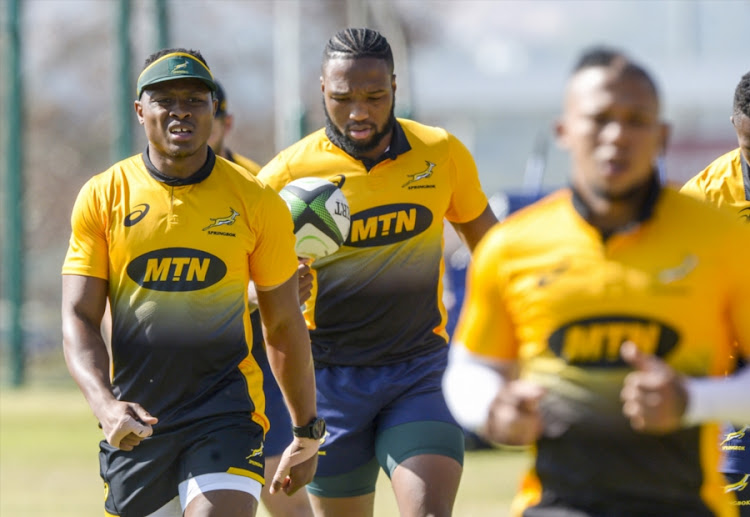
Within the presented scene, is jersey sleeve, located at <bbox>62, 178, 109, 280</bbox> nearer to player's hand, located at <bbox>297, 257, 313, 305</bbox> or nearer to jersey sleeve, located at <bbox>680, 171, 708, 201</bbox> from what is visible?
player's hand, located at <bbox>297, 257, 313, 305</bbox>

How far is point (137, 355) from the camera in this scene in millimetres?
5438

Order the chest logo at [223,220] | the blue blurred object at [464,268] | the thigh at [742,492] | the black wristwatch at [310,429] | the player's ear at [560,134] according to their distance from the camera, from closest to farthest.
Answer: the player's ear at [560,134], the chest logo at [223,220], the black wristwatch at [310,429], the thigh at [742,492], the blue blurred object at [464,268]

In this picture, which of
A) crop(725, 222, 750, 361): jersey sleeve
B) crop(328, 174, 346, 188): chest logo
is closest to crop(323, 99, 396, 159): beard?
crop(328, 174, 346, 188): chest logo

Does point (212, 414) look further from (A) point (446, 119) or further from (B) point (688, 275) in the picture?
(A) point (446, 119)

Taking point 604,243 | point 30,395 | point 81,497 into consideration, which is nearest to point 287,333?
point 604,243

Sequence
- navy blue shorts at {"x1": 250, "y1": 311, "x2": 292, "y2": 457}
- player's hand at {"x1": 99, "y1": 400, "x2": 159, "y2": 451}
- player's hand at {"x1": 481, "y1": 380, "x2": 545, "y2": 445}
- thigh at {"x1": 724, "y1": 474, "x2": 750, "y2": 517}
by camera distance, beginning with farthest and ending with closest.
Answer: navy blue shorts at {"x1": 250, "y1": 311, "x2": 292, "y2": 457}, thigh at {"x1": 724, "y1": 474, "x2": 750, "y2": 517}, player's hand at {"x1": 99, "y1": 400, "x2": 159, "y2": 451}, player's hand at {"x1": 481, "y1": 380, "x2": 545, "y2": 445}

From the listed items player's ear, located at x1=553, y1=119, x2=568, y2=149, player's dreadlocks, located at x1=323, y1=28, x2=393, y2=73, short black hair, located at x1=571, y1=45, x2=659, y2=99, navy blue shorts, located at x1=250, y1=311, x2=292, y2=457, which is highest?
short black hair, located at x1=571, y1=45, x2=659, y2=99

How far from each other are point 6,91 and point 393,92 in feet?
50.2

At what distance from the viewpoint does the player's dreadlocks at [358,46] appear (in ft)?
20.7

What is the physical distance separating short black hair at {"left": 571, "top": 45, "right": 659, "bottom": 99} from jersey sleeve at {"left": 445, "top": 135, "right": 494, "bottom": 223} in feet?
8.40

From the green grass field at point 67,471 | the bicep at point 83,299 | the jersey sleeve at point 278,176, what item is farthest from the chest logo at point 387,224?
the green grass field at point 67,471

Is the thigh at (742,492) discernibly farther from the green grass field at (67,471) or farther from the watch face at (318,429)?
the green grass field at (67,471)

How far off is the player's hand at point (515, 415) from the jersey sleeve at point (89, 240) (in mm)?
2156

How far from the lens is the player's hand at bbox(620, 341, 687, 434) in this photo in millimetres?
3480
